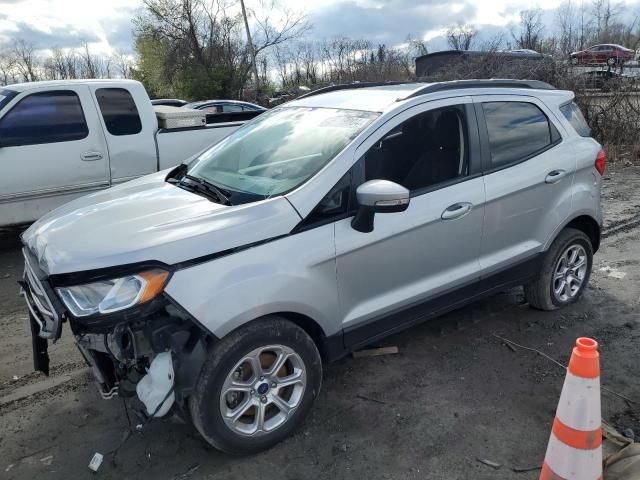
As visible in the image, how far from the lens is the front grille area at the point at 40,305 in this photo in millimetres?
2555

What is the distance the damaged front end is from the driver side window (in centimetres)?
141

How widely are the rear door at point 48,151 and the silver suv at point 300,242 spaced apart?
290cm

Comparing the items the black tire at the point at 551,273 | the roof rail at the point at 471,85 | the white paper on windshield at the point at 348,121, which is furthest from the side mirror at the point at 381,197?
the black tire at the point at 551,273

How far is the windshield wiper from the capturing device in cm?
299

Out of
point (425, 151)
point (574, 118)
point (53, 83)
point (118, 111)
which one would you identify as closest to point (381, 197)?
point (425, 151)

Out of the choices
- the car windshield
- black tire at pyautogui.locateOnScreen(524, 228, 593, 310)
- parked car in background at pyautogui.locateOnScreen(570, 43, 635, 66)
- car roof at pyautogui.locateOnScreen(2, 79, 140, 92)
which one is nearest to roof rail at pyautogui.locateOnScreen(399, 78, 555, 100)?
the car windshield

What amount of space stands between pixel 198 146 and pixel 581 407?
19.4 feet

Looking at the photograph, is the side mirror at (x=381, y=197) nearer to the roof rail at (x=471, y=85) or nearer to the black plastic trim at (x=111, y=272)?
the roof rail at (x=471, y=85)

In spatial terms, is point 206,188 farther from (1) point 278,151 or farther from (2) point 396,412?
(2) point 396,412

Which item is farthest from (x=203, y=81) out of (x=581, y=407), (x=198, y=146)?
(x=581, y=407)

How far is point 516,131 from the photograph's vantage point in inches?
149

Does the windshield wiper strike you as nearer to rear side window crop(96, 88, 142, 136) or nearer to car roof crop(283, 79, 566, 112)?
car roof crop(283, 79, 566, 112)

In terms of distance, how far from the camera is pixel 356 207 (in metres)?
2.93

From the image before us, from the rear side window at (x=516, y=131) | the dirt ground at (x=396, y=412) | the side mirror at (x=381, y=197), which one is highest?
the rear side window at (x=516, y=131)
